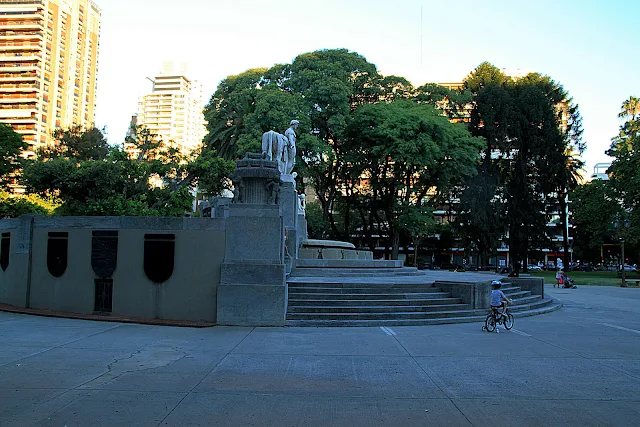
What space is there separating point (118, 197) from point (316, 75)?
15.7 m

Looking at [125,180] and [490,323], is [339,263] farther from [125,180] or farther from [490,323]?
[125,180]

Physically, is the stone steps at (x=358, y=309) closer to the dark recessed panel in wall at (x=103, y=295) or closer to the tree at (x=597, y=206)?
the dark recessed panel in wall at (x=103, y=295)

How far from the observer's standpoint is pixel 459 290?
12.9 meters

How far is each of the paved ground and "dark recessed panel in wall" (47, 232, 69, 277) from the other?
191cm

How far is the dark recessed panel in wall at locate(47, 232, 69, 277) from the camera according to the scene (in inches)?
476

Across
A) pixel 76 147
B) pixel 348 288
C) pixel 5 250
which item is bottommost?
pixel 348 288

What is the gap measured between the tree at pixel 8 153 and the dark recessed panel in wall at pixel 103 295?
90.4 ft

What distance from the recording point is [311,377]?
660 cm

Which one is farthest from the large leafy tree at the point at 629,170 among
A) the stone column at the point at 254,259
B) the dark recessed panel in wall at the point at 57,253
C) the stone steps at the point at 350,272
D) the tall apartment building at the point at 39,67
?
the tall apartment building at the point at 39,67

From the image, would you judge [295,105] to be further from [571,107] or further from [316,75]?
[571,107]

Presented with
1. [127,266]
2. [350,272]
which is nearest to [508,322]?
[350,272]

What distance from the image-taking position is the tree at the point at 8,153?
115 ft

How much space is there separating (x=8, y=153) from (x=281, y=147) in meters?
25.8

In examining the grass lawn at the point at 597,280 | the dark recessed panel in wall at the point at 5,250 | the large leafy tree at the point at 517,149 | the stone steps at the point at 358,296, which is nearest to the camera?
the stone steps at the point at 358,296
